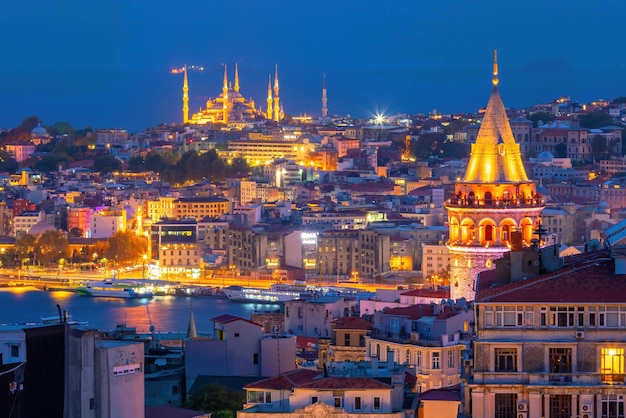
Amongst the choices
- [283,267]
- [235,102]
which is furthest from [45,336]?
[235,102]

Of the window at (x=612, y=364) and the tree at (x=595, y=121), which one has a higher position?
the tree at (x=595, y=121)

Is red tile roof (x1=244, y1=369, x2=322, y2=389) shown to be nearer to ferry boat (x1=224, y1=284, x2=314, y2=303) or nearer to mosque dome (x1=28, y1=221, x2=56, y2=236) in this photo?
ferry boat (x1=224, y1=284, x2=314, y2=303)

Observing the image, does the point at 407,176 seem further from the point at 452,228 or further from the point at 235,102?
the point at 452,228

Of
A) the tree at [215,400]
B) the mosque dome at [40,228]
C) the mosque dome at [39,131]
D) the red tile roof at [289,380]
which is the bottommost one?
the tree at [215,400]

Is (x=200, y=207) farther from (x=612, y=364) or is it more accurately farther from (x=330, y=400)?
(x=612, y=364)

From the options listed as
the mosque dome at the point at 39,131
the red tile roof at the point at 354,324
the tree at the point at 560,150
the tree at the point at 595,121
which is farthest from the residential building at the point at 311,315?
the mosque dome at the point at 39,131

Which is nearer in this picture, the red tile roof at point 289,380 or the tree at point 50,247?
the red tile roof at point 289,380

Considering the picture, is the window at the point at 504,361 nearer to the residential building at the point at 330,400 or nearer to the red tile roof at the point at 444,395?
the residential building at the point at 330,400
